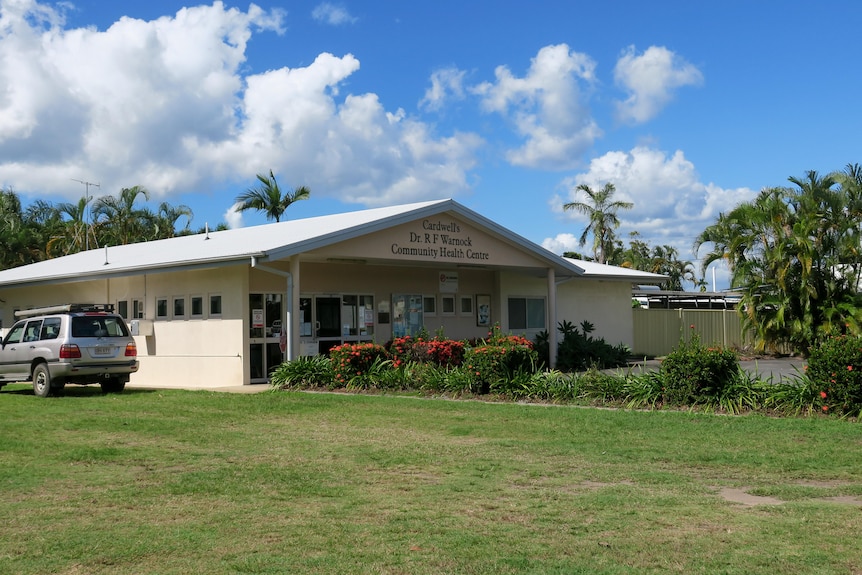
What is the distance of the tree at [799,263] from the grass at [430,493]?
1394 cm

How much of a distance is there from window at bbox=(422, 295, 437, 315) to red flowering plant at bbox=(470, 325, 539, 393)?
28.6ft

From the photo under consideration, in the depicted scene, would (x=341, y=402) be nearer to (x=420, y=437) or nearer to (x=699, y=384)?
(x=420, y=437)

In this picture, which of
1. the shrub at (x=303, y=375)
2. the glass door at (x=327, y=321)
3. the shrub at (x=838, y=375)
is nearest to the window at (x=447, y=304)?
the glass door at (x=327, y=321)

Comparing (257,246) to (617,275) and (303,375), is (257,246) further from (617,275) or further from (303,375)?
(617,275)

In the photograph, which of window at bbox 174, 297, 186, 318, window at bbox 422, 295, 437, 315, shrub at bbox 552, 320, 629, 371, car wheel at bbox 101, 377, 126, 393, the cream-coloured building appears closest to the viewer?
car wheel at bbox 101, 377, 126, 393

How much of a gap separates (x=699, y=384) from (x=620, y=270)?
56.5ft

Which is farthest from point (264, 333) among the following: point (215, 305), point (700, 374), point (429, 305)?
point (700, 374)

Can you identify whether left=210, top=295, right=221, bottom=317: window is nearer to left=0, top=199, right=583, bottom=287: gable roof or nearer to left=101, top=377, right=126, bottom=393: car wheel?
left=0, top=199, right=583, bottom=287: gable roof

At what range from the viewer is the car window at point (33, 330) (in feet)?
59.5

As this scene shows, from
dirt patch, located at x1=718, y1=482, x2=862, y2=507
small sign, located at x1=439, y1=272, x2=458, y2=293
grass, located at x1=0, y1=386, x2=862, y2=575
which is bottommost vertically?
dirt patch, located at x1=718, y1=482, x2=862, y2=507

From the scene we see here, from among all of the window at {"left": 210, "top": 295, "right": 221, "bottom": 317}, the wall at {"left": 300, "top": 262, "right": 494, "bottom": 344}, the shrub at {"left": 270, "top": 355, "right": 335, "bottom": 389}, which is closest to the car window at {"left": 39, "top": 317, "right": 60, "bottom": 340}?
the window at {"left": 210, "top": 295, "right": 221, "bottom": 317}

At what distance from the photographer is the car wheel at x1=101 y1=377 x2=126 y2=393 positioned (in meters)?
18.2

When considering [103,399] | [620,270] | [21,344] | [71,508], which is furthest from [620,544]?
[620,270]

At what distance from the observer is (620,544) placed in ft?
19.2
